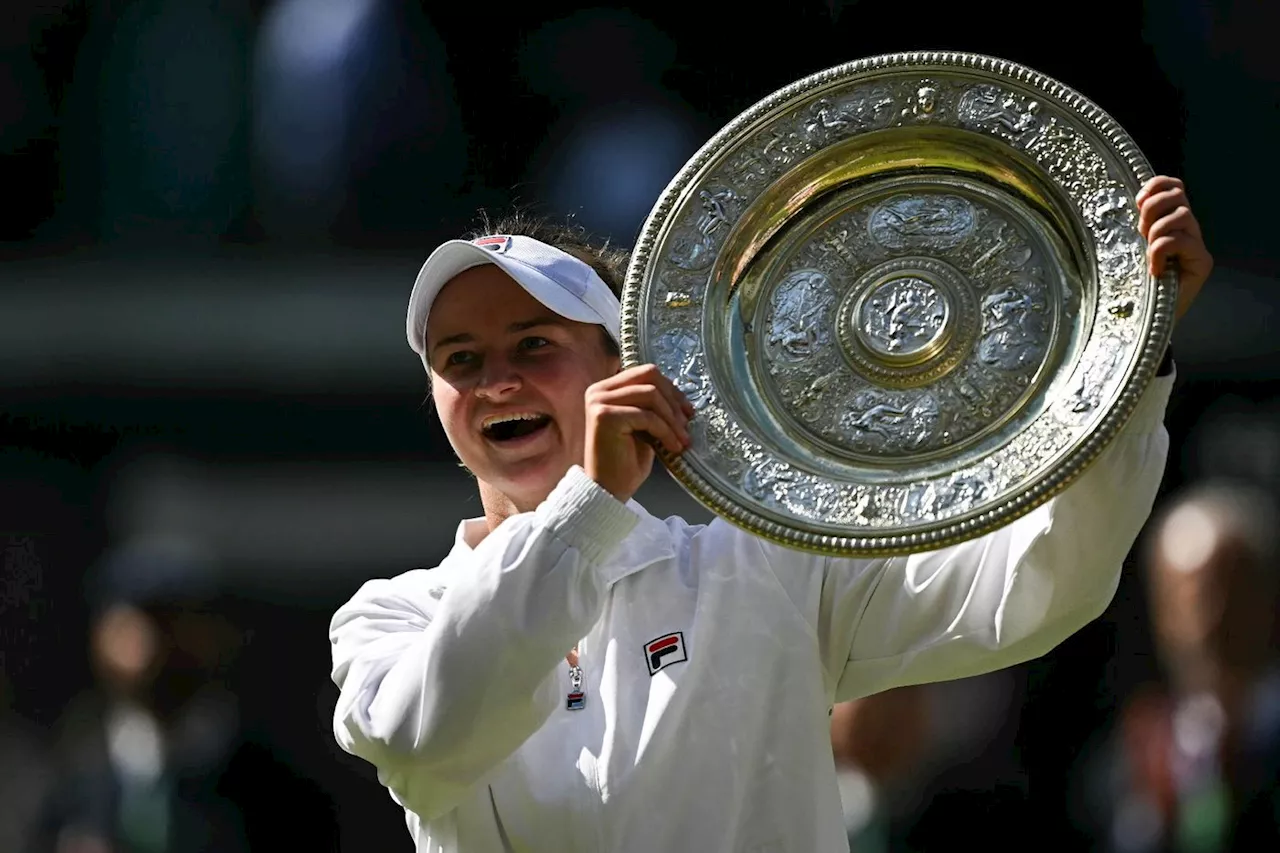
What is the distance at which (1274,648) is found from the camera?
360 cm

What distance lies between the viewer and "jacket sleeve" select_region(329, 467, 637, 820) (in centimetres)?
239

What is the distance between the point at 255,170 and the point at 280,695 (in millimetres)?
1378

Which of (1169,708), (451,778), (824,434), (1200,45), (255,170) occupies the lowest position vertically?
(1169,708)

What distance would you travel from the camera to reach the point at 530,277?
2762mm

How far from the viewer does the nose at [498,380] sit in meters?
2.75

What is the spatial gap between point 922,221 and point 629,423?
45cm

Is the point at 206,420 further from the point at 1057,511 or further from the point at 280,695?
the point at 1057,511

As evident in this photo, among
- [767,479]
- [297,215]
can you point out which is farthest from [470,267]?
[297,215]

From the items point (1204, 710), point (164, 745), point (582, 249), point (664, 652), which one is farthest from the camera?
point (164, 745)

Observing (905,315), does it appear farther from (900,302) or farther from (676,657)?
(676,657)

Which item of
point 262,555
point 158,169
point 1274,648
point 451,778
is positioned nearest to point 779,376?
point 451,778

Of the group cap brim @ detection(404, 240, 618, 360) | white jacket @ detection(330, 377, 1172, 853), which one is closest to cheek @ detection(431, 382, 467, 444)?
cap brim @ detection(404, 240, 618, 360)

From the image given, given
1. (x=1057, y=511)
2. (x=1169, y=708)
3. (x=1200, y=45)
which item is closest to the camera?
(x=1057, y=511)

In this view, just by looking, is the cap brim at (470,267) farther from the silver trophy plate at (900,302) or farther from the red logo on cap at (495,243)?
the silver trophy plate at (900,302)
